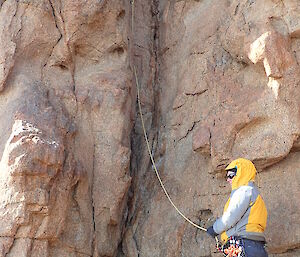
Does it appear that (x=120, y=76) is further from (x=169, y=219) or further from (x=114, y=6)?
(x=169, y=219)

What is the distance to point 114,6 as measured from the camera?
6.61 metres

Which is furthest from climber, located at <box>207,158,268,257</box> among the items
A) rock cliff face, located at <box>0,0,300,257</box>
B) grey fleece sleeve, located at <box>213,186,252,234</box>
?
rock cliff face, located at <box>0,0,300,257</box>

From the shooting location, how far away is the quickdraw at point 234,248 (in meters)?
4.38

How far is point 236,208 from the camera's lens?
14.5 feet

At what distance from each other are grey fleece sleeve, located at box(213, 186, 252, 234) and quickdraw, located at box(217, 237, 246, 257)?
120 millimetres

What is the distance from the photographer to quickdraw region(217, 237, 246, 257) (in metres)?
4.38

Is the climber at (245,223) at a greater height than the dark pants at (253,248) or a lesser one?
greater

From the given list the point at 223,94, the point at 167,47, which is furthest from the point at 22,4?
the point at 223,94

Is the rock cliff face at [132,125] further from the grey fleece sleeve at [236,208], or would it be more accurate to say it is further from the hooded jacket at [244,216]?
the grey fleece sleeve at [236,208]

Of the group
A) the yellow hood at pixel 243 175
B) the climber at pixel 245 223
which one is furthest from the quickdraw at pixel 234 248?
the yellow hood at pixel 243 175

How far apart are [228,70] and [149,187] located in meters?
1.72

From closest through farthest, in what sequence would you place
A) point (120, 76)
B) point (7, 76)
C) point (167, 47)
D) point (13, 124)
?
point (13, 124), point (7, 76), point (120, 76), point (167, 47)

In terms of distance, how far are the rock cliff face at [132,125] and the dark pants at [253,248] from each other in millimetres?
736

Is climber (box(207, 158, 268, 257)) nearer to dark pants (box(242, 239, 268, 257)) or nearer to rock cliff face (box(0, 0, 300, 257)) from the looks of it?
dark pants (box(242, 239, 268, 257))
